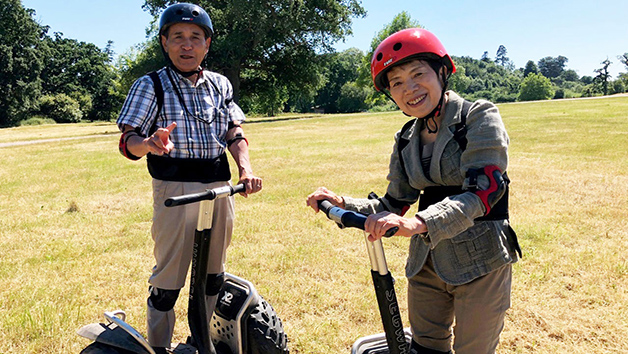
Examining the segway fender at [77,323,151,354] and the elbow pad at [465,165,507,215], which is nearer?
the elbow pad at [465,165,507,215]

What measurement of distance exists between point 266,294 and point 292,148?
40.9ft

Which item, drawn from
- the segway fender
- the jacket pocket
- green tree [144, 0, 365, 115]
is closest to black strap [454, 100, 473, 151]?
the jacket pocket

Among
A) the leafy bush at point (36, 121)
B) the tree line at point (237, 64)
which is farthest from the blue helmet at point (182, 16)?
the leafy bush at point (36, 121)

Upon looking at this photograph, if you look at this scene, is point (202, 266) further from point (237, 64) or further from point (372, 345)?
point (237, 64)

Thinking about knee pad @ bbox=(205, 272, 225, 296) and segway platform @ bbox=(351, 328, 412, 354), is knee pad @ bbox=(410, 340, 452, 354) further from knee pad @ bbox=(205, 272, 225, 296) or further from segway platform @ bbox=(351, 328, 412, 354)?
knee pad @ bbox=(205, 272, 225, 296)

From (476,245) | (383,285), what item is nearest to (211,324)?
(383,285)

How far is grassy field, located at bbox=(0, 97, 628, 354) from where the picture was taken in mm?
3793

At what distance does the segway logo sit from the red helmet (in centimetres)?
180

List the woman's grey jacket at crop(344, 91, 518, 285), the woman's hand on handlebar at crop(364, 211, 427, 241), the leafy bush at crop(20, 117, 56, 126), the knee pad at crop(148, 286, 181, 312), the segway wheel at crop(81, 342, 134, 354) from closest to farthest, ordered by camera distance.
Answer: the woman's hand on handlebar at crop(364, 211, 427, 241), the woman's grey jacket at crop(344, 91, 518, 285), the segway wheel at crop(81, 342, 134, 354), the knee pad at crop(148, 286, 181, 312), the leafy bush at crop(20, 117, 56, 126)

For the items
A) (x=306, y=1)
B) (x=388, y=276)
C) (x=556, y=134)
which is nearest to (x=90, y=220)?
(x=388, y=276)

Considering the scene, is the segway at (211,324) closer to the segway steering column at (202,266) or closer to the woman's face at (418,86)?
the segway steering column at (202,266)

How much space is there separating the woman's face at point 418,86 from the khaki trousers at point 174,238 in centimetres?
134

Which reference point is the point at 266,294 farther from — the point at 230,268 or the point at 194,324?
the point at 194,324

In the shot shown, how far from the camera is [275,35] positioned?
33.0 metres
